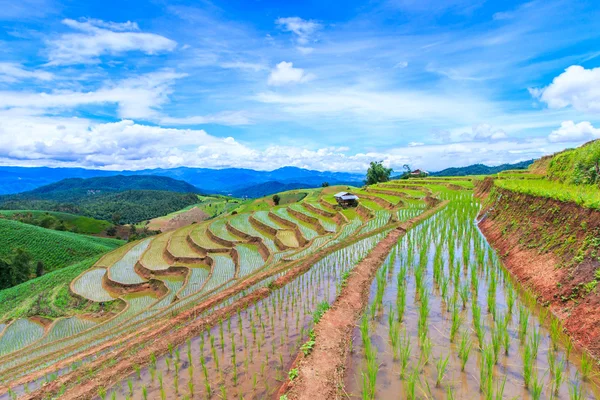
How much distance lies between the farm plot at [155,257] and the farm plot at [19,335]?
5.28 metres

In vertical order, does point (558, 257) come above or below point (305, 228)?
above

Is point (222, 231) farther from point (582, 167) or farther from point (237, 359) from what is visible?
point (582, 167)

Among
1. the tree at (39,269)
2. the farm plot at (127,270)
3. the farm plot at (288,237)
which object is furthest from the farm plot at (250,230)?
the tree at (39,269)

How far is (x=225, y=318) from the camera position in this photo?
698cm

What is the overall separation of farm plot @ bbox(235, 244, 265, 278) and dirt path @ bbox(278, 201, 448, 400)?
647cm

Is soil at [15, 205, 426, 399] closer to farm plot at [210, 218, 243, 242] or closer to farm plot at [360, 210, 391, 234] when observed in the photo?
farm plot at [360, 210, 391, 234]

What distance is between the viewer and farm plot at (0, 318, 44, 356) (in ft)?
39.7

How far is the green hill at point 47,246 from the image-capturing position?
35.8 m

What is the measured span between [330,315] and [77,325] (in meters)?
12.3

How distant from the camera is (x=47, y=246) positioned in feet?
123

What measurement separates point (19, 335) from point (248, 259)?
33.3ft

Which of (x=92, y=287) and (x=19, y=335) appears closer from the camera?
(x=19, y=335)

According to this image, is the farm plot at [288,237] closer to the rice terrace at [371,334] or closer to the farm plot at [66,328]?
the rice terrace at [371,334]

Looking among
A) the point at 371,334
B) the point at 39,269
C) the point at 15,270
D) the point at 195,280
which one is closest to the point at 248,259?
the point at 195,280
